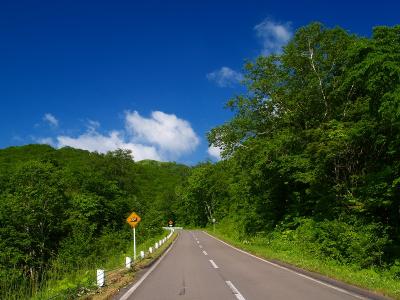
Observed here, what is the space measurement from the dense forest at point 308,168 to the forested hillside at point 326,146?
7cm

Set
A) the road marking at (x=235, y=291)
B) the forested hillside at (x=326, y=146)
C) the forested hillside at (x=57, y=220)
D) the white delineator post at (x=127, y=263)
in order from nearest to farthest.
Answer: the road marking at (x=235, y=291) → the white delineator post at (x=127, y=263) → the forested hillside at (x=326, y=146) → the forested hillside at (x=57, y=220)

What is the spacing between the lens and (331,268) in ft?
49.8

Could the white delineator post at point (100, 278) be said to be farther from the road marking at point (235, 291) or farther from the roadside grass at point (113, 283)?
the road marking at point (235, 291)

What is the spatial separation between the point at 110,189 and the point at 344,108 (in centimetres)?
4499

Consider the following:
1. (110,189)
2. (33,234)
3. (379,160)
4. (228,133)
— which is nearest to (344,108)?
(379,160)

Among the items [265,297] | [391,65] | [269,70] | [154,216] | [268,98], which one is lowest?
[265,297]

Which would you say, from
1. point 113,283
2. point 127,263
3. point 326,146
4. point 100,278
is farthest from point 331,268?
point 326,146

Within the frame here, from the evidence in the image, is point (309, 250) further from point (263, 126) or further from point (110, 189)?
point (110, 189)

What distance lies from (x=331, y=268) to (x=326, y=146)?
Answer: 10.0 m

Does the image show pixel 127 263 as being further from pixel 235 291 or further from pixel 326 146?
pixel 326 146

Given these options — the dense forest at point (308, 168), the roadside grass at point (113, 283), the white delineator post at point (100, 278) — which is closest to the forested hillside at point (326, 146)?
the dense forest at point (308, 168)

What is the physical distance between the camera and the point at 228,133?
31578 mm

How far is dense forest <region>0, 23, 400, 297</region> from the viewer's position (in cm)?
1947

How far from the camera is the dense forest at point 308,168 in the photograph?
19.5 m
